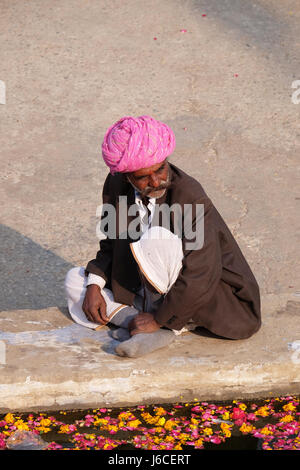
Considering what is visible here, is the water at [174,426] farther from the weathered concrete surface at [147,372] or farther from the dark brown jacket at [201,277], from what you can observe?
the dark brown jacket at [201,277]

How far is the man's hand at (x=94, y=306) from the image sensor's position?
12.3 ft

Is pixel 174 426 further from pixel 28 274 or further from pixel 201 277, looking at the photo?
pixel 28 274

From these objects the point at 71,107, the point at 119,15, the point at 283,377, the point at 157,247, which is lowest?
the point at 283,377

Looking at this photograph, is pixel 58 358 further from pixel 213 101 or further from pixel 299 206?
pixel 213 101

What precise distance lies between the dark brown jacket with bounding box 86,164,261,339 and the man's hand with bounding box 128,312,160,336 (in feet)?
0.20

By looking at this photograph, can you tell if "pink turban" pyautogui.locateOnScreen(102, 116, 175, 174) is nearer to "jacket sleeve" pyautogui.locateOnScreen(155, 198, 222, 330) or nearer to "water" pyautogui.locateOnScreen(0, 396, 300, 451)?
"jacket sleeve" pyautogui.locateOnScreen(155, 198, 222, 330)

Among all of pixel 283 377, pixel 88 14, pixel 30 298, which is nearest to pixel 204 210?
pixel 283 377

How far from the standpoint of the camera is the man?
3445 mm

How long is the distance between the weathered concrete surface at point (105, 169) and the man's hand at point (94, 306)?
0.09 m

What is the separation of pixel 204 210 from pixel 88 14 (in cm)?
538

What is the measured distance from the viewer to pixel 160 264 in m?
3.50

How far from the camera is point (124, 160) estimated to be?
3445 millimetres

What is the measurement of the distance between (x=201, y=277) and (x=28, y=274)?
1960mm

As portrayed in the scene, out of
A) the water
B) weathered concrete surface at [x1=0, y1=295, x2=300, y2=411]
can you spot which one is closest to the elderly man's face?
weathered concrete surface at [x1=0, y1=295, x2=300, y2=411]
